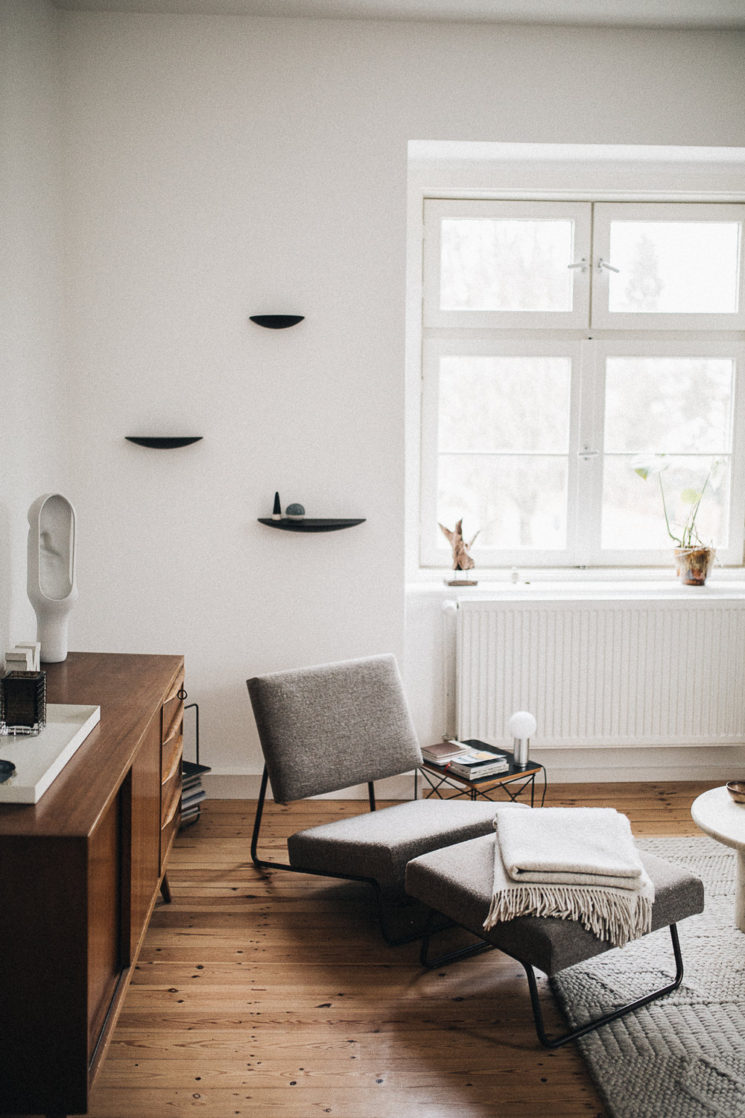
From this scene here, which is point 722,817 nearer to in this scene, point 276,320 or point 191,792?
point 191,792

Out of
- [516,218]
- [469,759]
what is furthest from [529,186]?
[469,759]

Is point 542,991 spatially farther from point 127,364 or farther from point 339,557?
A: point 127,364

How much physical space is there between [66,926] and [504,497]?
274 centimetres

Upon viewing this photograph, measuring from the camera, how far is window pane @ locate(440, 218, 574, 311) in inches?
145

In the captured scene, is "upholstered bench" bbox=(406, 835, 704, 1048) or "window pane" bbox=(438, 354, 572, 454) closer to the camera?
"upholstered bench" bbox=(406, 835, 704, 1048)


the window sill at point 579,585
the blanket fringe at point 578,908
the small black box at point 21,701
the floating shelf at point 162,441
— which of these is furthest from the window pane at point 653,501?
the small black box at point 21,701

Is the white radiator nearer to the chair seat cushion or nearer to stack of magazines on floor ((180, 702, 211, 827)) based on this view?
the chair seat cushion

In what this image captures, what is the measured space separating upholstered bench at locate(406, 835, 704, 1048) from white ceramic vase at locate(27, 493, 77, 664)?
117cm

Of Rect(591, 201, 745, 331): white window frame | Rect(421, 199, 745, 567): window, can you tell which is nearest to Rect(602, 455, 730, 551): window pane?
Rect(421, 199, 745, 567): window

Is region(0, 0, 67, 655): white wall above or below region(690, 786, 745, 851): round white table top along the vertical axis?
above

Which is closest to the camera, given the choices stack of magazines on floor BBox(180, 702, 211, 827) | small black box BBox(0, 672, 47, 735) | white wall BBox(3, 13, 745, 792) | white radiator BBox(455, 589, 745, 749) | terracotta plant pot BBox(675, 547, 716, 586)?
small black box BBox(0, 672, 47, 735)

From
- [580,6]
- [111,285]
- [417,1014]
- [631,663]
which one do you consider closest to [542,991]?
[417,1014]

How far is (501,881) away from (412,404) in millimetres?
2151

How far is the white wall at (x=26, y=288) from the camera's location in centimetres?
264
